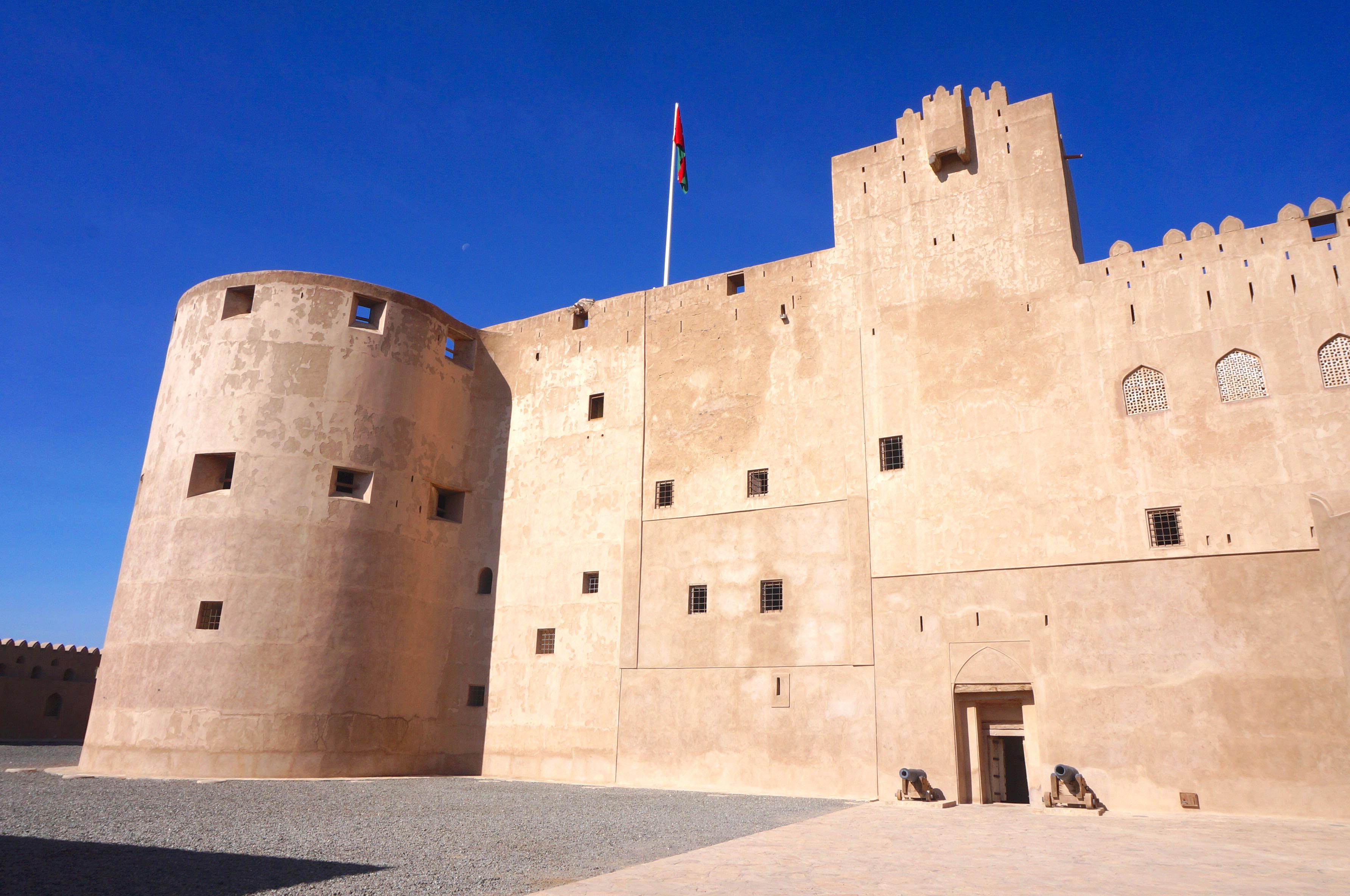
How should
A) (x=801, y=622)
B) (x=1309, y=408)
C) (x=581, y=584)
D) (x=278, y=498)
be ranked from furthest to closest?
1. (x=581, y=584)
2. (x=278, y=498)
3. (x=801, y=622)
4. (x=1309, y=408)

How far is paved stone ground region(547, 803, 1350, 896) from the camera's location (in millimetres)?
8062

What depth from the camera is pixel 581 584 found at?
2333 cm

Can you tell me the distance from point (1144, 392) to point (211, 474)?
71.8ft

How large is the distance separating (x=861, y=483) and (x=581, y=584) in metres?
7.88

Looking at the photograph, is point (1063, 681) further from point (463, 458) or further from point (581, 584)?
point (463, 458)

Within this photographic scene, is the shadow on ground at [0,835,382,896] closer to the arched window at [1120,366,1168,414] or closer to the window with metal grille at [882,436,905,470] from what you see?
the window with metal grille at [882,436,905,470]

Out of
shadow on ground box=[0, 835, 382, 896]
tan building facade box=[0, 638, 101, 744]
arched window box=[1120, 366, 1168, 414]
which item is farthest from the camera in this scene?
tan building facade box=[0, 638, 101, 744]

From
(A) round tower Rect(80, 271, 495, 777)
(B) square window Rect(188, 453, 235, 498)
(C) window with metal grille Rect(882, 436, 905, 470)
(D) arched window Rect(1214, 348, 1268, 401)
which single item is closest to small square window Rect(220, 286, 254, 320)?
(A) round tower Rect(80, 271, 495, 777)

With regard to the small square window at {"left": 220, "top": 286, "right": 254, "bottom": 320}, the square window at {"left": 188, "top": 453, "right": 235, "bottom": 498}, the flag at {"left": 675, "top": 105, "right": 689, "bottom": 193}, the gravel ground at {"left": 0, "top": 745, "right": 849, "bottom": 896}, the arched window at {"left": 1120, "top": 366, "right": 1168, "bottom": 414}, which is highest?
the flag at {"left": 675, "top": 105, "right": 689, "bottom": 193}

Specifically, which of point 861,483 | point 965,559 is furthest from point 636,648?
point 965,559

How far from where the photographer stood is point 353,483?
23.2 metres

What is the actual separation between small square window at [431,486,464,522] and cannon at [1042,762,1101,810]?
53.5 ft

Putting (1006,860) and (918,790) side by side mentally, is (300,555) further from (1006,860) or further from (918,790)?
(1006,860)

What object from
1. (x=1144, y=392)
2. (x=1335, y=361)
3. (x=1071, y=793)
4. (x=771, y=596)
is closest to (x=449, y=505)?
(x=771, y=596)
